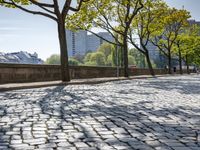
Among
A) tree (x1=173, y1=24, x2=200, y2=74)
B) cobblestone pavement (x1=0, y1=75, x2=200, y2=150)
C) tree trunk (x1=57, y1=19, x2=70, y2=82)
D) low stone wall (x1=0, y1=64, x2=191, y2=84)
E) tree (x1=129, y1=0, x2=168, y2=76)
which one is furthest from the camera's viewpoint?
tree (x1=173, y1=24, x2=200, y2=74)

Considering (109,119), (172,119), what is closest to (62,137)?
(109,119)

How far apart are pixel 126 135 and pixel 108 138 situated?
34 centimetres

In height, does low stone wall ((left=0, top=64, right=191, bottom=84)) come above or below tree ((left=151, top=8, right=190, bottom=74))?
below

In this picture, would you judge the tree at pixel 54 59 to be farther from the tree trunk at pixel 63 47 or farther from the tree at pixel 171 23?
the tree trunk at pixel 63 47

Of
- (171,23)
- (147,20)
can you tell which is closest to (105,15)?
(147,20)

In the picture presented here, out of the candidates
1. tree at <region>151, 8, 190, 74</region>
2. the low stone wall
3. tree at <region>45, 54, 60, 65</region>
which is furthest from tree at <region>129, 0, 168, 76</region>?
tree at <region>45, 54, 60, 65</region>

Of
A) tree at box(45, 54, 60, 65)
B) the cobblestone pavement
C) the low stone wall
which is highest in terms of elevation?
tree at box(45, 54, 60, 65)

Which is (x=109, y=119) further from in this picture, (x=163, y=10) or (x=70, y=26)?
(x=163, y=10)

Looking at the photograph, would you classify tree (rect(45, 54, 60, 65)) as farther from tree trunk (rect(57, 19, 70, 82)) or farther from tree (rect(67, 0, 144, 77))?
tree trunk (rect(57, 19, 70, 82))

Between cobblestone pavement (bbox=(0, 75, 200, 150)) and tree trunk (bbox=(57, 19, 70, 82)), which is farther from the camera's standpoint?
tree trunk (bbox=(57, 19, 70, 82))

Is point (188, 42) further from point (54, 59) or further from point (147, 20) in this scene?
point (54, 59)

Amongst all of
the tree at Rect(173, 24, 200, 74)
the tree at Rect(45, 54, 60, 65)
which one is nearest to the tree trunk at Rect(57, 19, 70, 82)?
the tree at Rect(173, 24, 200, 74)

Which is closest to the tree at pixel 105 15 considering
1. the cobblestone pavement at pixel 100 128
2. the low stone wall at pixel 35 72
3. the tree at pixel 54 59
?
the low stone wall at pixel 35 72

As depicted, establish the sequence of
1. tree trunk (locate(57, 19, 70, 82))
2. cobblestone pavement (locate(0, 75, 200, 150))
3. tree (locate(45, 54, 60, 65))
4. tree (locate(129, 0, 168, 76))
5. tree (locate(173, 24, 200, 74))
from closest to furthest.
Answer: cobblestone pavement (locate(0, 75, 200, 150)) → tree trunk (locate(57, 19, 70, 82)) → tree (locate(129, 0, 168, 76)) → tree (locate(173, 24, 200, 74)) → tree (locate(45, 54, 60, 65))
